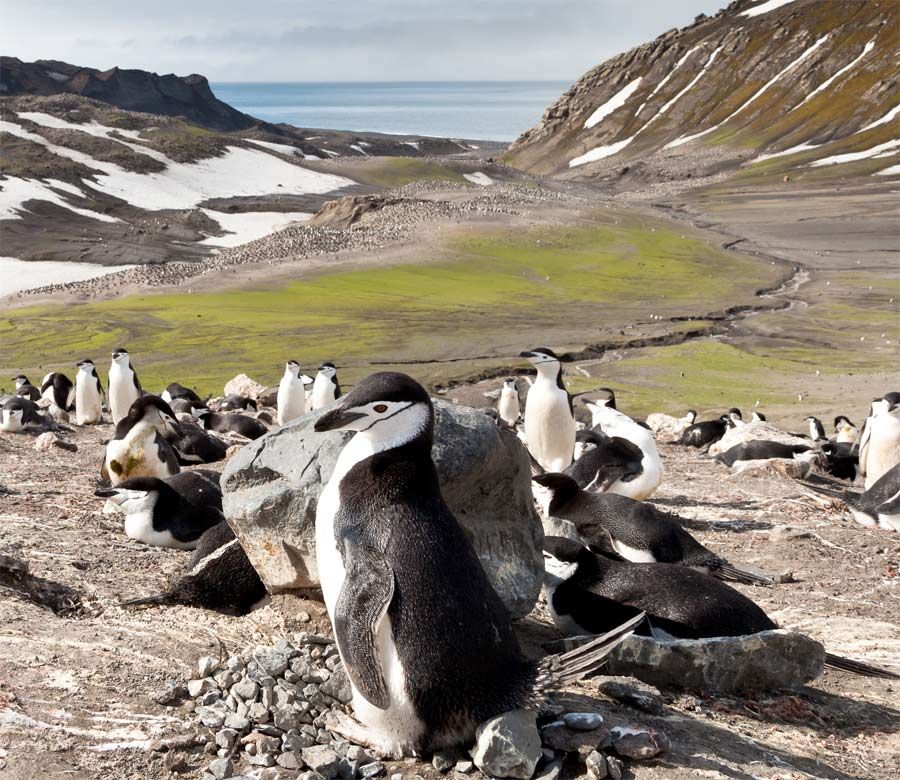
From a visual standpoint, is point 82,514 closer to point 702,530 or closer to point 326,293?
point 702,530

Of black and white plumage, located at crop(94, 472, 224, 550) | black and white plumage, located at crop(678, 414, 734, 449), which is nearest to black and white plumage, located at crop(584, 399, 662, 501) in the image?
black and white plumage, located at crop(94, 472, 224, 550)

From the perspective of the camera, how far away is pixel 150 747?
5.00 m

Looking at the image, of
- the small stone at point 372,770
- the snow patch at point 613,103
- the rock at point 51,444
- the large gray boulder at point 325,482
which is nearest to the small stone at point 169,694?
the small stone at point 372,770

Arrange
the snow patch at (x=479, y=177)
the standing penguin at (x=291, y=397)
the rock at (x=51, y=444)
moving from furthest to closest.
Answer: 1. the snow patch at (x=479, y=177)
2. the standing penguin at (x=291, y=397)
3. the rock at (x=51, y=444)

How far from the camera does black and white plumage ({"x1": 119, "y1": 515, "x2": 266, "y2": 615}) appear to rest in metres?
6.90

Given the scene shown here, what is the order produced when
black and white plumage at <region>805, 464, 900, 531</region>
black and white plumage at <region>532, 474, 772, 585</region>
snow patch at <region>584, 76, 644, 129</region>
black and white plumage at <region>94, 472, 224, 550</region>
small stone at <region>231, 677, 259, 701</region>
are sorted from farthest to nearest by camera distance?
1. snow patch at <region>584, 76, 644, 129</region>
2. black and white plumage at <region>805, 464, 900, 531</region>
3. black and white plumage at <region>94, 472, 224, 550</region>
4. black and white plumage at <region>532, 474, 772, 585</region>
5. small stone at <region>231, 677, 259, 701</region>

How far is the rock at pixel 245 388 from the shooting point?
82.7 feet

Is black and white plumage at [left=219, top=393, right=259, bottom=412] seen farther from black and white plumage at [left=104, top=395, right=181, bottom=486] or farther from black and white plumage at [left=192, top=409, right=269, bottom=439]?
black and white plumage at [left=104, top=395, right=181, bottom=486]

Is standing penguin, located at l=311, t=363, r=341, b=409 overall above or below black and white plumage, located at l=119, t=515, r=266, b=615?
below

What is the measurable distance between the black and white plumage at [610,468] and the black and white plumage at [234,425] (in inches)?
291

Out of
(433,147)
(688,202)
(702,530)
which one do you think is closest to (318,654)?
(702,530)

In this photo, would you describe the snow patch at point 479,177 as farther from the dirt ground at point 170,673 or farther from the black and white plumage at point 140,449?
the dirt ground at point 170,673

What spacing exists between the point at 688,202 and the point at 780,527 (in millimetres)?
78669

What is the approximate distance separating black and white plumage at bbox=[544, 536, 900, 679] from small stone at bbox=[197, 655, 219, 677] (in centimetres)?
230
